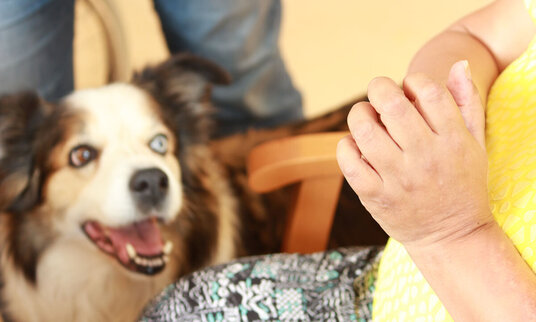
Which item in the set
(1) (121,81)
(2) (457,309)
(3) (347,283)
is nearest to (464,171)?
(2) (457,309)

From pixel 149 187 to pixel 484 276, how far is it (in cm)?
43

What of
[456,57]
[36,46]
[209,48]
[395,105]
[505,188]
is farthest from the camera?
[209,48]

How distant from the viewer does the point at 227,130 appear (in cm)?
94

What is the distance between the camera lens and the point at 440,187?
1.28ft

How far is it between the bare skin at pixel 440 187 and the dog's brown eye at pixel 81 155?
378 mm

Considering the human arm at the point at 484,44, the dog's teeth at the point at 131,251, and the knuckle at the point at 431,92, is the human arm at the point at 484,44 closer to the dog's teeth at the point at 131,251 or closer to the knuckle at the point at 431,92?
the knuckle at the point at 431,92

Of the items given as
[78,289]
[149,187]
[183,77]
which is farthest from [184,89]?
[78,289]

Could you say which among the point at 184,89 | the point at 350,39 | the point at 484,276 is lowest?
the point at 484,276

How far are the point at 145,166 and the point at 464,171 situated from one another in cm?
42

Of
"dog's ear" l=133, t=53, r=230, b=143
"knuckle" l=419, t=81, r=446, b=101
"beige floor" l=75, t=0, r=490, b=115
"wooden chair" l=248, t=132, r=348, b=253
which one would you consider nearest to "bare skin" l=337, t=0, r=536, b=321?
"knuckle" l=419, t=81, r=446, b=101

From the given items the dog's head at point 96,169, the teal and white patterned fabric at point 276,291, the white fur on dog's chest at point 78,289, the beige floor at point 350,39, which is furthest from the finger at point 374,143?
the beige floor at point 350,39

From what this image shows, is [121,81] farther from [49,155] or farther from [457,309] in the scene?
[457,309]

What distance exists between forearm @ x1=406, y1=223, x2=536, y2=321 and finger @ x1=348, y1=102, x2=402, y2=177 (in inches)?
3.3

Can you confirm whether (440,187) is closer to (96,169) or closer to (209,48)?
(96,169)
